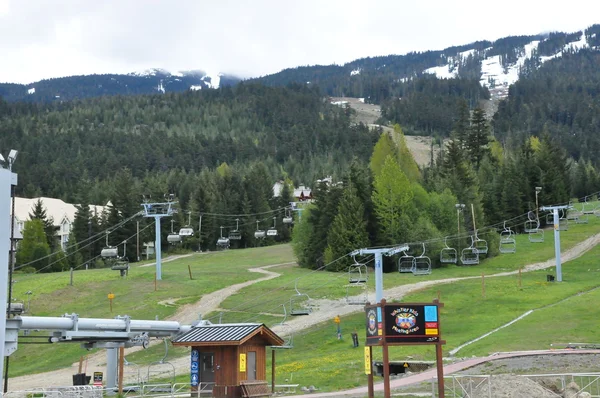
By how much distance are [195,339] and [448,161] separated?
7811cm

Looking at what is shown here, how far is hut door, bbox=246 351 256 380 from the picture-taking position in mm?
37719

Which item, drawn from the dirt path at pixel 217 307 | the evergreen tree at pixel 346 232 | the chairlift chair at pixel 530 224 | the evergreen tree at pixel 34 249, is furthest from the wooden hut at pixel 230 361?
the evergreen tree at pixel 34 249

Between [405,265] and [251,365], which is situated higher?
[251,365]

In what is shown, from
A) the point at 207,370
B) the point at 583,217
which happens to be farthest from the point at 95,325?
the point at 583,217

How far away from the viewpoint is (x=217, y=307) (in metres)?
66.8

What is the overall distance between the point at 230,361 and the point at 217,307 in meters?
29.8

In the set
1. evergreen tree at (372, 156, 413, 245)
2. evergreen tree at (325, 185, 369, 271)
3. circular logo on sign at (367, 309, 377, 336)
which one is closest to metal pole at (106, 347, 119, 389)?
circular logo on sign at (367, 309, 377, 336)

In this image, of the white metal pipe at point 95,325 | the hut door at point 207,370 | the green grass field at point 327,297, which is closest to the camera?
the white metal pipe at point 95,325

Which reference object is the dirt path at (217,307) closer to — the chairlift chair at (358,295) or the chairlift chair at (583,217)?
the chairlift chair at (358,295)

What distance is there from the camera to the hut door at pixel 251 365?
3772 cm

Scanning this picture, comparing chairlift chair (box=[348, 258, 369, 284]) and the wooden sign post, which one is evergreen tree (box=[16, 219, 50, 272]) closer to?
chairlift chair (box=[348, 258, 369, 284])

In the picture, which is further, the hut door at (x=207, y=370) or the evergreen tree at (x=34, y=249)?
the evergreen tree at (x=34, y=249)

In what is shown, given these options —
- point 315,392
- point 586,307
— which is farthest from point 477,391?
point 586,307

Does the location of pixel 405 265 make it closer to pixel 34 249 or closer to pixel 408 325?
pixel 34 249
